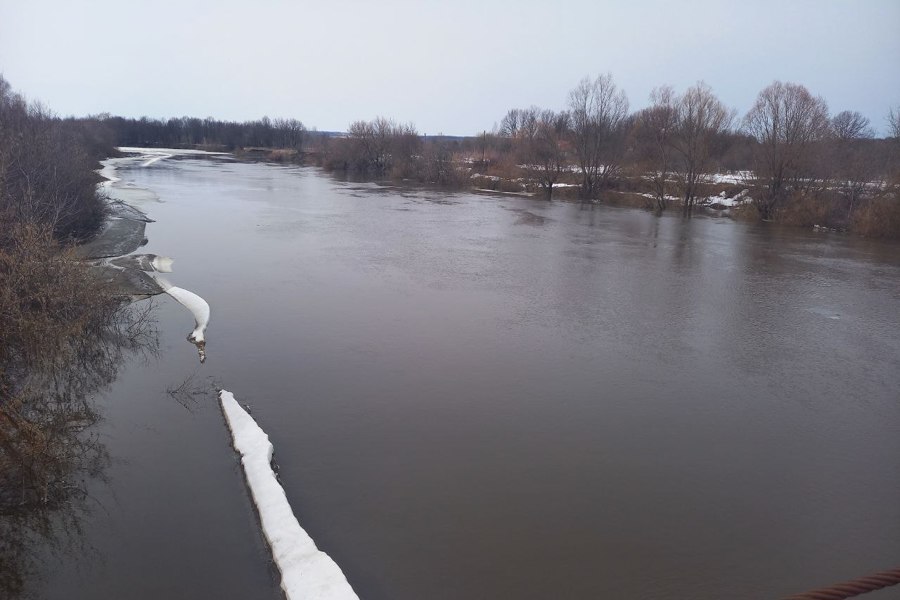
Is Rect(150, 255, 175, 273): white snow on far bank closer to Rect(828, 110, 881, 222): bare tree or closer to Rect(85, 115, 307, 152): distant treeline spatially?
Rect(828, 110, 881, 222): bare tree

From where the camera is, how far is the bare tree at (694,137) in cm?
2639

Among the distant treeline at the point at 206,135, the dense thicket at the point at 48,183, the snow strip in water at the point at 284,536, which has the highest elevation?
the distant treeline at the point at 206,135

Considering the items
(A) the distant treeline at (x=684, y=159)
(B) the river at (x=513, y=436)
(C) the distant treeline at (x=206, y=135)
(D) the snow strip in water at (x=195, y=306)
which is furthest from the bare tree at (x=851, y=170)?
(C) the distant treeline at (x=206, y=135)

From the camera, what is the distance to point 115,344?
8492 millimetres

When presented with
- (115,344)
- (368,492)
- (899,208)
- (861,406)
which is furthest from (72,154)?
(899,208)

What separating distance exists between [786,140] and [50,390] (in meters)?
26.7

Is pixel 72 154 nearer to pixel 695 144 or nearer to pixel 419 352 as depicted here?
pixel 419 352

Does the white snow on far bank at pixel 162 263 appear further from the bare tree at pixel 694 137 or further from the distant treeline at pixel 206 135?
the distant treeline at pixel 206 135

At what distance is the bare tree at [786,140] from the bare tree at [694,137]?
228 cm

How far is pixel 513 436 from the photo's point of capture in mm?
6324

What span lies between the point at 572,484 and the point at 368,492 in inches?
74.3

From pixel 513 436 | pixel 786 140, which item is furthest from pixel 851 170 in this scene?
pixel 513 436

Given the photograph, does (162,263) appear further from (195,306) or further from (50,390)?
(50,390)

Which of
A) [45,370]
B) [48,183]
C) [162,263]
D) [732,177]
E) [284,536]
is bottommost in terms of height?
[284,536]
